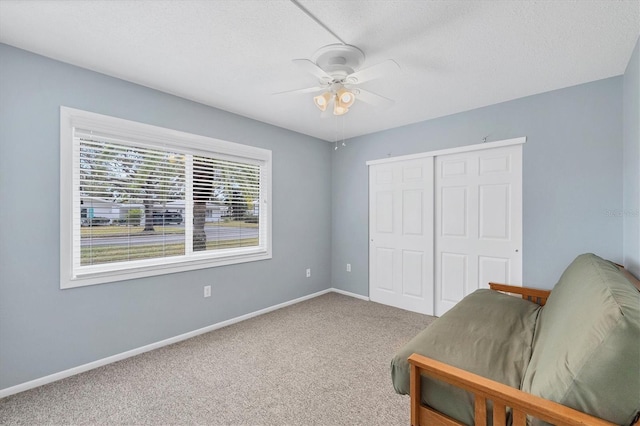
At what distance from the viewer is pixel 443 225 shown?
3.34 m

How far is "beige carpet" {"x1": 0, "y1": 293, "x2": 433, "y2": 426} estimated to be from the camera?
5.70 ft

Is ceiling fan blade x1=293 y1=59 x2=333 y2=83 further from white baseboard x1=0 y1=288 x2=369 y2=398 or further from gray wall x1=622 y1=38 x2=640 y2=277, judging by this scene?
white baseboard x1=0 y1=288 x2=369 y2=398

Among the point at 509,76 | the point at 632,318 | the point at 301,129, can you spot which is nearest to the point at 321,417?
the point at 632,318

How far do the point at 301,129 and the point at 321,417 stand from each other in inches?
126

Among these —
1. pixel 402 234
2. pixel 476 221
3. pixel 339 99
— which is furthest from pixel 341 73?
pixel 402 234

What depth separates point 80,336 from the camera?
86.3 inches

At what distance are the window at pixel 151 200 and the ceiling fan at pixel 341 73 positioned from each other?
1526 mm

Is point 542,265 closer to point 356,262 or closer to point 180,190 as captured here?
point 356,262

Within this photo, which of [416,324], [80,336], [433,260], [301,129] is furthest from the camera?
[301,129]

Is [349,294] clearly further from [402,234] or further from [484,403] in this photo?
[484,403]

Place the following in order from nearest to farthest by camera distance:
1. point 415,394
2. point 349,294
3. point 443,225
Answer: point 415,394 → point 443,225 → point 349,294

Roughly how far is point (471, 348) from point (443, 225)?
80.2 inches

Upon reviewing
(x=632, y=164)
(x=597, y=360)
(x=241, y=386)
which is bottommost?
(x=241, y=386)

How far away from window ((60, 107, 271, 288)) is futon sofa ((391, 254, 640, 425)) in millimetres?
2364
